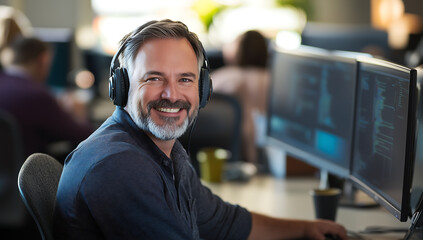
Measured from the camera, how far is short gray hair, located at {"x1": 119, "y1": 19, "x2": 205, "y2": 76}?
1.42 m

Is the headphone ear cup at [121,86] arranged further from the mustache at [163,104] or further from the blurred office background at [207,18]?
the blurred office background at [207,18]

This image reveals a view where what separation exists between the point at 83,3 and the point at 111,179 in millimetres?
5569

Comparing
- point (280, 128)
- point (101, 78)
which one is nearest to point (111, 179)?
point (280, 128)

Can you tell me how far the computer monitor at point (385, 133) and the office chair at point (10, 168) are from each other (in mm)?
1684

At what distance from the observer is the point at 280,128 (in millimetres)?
2400

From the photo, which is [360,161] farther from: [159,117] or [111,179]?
[111,179]

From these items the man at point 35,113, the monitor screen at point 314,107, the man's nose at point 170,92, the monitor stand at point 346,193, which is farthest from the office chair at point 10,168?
the man's nose at point 170,92

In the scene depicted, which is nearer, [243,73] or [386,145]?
[386,145]

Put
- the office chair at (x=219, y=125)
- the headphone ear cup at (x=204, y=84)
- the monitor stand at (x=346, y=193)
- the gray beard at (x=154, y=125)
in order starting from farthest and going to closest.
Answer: the office chair at (x=219, y=125) → the monitor stand at (x=346, y=193) → the headphone ear cup at (x=204, y=84) → the gray beard at (x=154, y=125)

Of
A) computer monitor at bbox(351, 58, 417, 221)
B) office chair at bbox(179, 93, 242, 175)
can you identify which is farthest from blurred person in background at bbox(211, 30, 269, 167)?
computer monitor at bbox(351, 58, 417, 221)

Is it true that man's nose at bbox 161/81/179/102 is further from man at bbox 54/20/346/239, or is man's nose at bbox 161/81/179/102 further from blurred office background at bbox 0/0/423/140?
blurred office background at bbox 0/0/423/140

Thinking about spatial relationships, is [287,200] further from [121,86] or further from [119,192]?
[119,192]

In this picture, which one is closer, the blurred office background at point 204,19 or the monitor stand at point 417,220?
the monitor stand at point 417,220

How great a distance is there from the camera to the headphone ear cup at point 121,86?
1.45 meters
